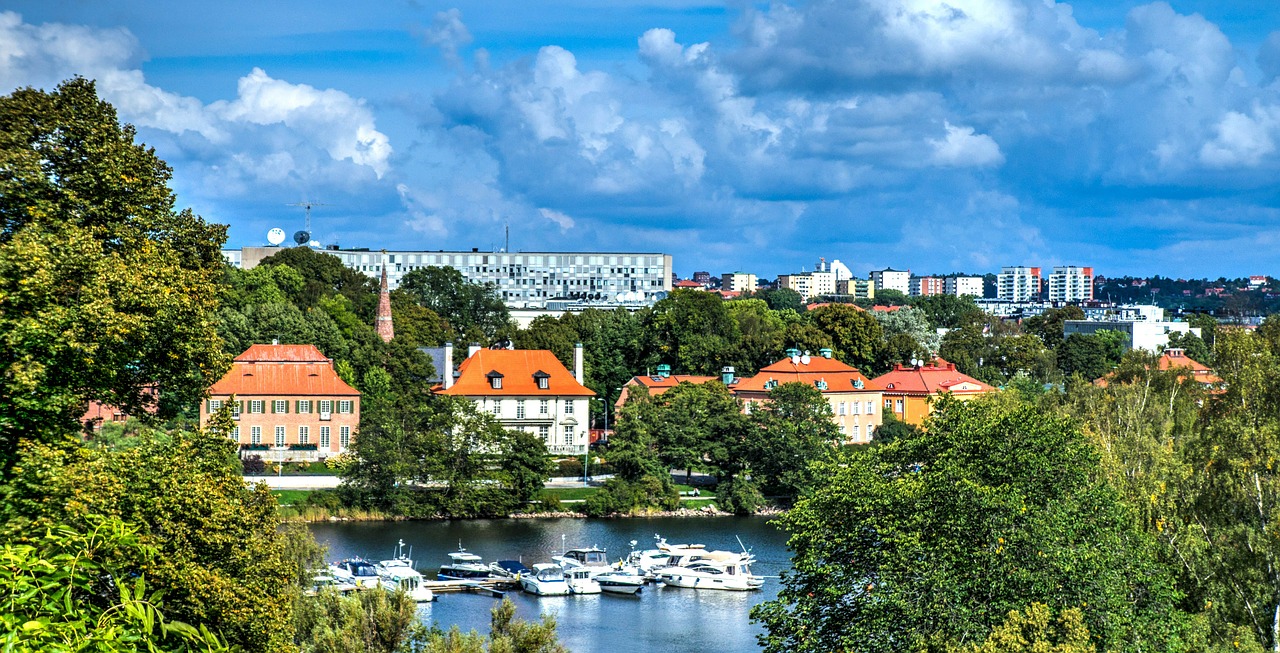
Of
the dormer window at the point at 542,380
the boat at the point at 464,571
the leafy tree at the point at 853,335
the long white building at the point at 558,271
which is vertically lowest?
the boat at the point at 464,571

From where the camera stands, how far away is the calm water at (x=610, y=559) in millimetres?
34000

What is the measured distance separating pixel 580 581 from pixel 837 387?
3334 cm

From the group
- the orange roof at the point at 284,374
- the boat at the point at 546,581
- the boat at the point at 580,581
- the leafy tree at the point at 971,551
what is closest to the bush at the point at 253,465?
the orange roof at the point at 284,374

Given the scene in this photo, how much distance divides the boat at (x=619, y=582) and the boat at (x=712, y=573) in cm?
111

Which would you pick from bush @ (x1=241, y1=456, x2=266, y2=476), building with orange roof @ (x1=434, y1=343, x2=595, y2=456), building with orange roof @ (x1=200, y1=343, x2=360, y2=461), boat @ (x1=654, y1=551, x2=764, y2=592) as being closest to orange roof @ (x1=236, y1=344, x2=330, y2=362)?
building with orange roof @ (x1=200, y1=343, x2=360, y2=461)

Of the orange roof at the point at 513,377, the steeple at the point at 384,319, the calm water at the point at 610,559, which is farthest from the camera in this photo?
the steeple at the point at 384,319

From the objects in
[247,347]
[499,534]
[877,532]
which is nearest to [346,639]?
[877,532]

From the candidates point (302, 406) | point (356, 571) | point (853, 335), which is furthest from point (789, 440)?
point (853, 335)

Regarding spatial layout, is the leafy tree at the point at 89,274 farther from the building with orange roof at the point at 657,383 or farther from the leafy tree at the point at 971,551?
the building with orange roof at the point at 657,383

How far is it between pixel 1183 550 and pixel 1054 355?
70.8 meters

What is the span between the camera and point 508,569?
40375 mm

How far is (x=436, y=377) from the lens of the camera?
67.3 meters

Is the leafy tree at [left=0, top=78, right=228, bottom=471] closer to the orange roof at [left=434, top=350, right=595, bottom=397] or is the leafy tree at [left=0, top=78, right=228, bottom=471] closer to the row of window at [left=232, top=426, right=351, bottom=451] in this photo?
the row of window at [left=232, top=426, right=351, bottom=451]

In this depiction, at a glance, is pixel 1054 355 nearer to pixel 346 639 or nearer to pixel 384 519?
pixel 384 519
